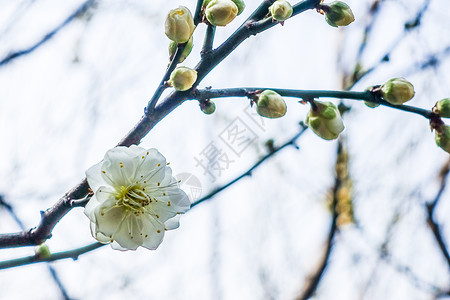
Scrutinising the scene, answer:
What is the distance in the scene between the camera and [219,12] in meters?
1.05

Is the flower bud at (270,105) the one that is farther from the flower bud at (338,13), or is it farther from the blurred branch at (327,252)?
the blurred branch at (327,252)

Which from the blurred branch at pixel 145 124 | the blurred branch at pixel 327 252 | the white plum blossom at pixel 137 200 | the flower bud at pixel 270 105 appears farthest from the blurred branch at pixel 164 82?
the blurred branch at pixel 327 252

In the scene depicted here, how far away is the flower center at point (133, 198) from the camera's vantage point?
1.18 metres

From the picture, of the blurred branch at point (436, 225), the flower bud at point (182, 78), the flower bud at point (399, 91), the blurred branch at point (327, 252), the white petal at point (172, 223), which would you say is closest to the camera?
the flower bud at point (182, 78)

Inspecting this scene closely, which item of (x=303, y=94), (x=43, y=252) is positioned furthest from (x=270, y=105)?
(x=43, y=252)

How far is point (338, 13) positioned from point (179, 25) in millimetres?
406

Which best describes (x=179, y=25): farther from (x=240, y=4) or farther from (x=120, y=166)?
(x=120, y=166)

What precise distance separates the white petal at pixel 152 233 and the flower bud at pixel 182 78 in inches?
15.4

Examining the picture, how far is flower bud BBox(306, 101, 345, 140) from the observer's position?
115cm

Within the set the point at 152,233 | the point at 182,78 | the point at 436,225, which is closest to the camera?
the point at 182,78

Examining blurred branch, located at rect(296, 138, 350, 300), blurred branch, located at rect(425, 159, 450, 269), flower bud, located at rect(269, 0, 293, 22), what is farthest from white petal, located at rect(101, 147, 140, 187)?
blurred branch, located at rect(296, 138, 350, 300)

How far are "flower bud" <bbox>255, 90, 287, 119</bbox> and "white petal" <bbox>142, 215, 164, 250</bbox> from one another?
1.31 ft

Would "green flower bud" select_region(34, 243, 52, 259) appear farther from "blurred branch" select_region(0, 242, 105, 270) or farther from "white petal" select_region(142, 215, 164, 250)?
"white petal" select_region(142, 215, 164, 250)

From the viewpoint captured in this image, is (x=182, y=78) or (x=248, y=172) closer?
(x=182, y=78)
